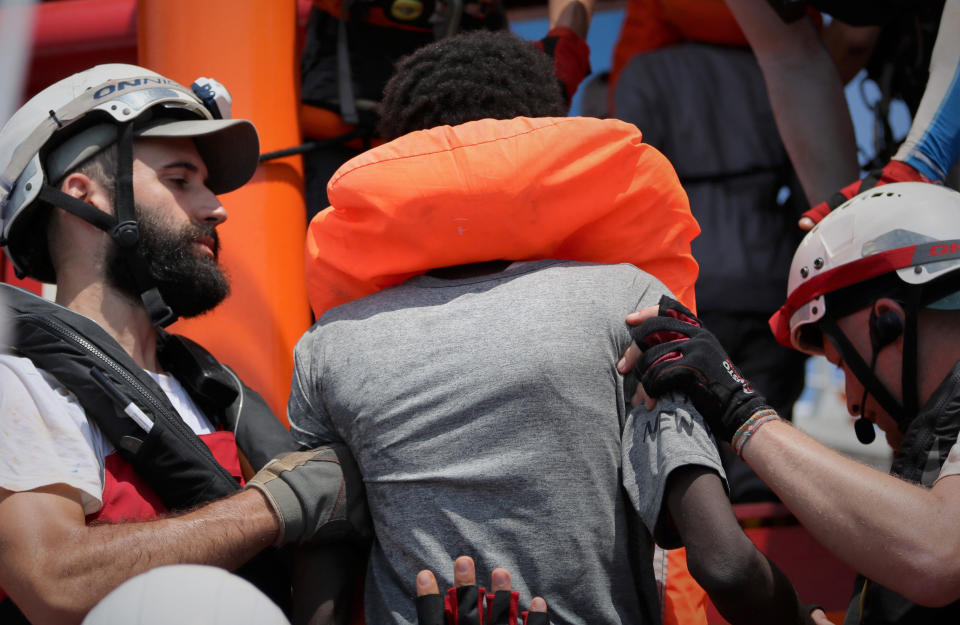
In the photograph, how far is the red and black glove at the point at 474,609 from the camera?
4.87 ft

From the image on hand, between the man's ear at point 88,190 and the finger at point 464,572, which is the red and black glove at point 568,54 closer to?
the man's ear at point 88,190

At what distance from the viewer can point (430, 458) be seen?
1588 millimetres

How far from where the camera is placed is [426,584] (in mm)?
1522

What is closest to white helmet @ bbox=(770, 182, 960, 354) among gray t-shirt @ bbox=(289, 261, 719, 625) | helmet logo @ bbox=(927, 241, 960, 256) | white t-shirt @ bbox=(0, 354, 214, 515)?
helmet logo @ bbox=(927, 241, 960, 256)

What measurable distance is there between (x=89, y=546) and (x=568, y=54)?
7.68 feet

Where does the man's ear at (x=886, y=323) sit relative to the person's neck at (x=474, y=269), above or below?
below

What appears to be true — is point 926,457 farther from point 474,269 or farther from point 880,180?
point 880,180

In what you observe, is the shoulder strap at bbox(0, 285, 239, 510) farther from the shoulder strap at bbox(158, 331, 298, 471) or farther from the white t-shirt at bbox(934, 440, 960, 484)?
the white t-shirt at bbox(934, 440, 960, 484)

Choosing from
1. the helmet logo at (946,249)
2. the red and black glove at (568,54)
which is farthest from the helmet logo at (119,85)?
the helmet logo at (946,249)

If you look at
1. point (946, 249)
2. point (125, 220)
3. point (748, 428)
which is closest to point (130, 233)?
point (125, 220)

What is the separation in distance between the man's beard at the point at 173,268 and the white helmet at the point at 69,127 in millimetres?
213

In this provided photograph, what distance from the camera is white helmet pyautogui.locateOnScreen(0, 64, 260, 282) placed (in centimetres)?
227

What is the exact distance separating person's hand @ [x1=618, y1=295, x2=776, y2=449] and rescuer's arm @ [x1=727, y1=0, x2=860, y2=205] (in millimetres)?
1737

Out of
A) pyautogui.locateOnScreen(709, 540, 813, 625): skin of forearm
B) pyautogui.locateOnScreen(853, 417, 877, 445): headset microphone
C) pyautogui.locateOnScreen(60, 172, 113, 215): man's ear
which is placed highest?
pyautogui.locateOnScreen(60, 172, 113, 215): man's ear
